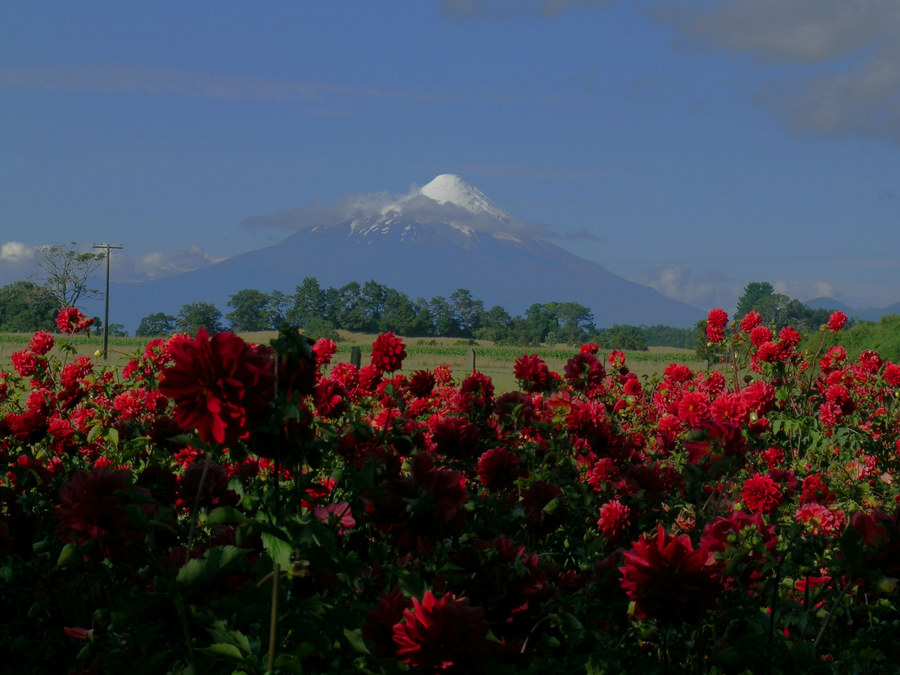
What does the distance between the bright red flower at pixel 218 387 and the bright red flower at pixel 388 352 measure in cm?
214

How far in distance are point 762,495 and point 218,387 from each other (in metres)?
2.36

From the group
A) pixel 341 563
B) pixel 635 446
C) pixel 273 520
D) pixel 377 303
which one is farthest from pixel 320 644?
pixel 377 303

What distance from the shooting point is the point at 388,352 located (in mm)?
3611

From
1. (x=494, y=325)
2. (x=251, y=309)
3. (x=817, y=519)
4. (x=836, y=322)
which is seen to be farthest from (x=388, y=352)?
(x=251, y=309)

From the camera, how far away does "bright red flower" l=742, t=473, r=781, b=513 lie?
3.14m

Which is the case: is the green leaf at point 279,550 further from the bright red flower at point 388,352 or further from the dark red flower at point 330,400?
the bright red flower at point 388,352

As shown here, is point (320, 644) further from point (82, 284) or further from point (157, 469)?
point (82, 284)

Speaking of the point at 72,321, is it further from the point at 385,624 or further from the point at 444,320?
the point at 444,320

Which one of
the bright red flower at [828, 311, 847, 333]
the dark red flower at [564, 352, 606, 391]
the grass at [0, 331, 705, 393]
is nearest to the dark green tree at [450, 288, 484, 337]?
the grass at [0, 331, 705, 393]

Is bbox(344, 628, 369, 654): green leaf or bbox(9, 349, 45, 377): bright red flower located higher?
bbox(9, 349, 45, 377): bright red flower

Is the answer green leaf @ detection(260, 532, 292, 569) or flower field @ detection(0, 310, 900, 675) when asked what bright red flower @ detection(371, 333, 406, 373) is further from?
green leaf @ detection(260, 532, 292, 569)

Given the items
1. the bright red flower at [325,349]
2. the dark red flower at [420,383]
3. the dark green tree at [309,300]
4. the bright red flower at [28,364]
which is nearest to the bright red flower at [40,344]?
the bright red flower at [28,364]

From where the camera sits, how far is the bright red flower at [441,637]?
57.5 inches

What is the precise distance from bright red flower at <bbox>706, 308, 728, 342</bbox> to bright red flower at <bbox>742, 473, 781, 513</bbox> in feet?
11.7
